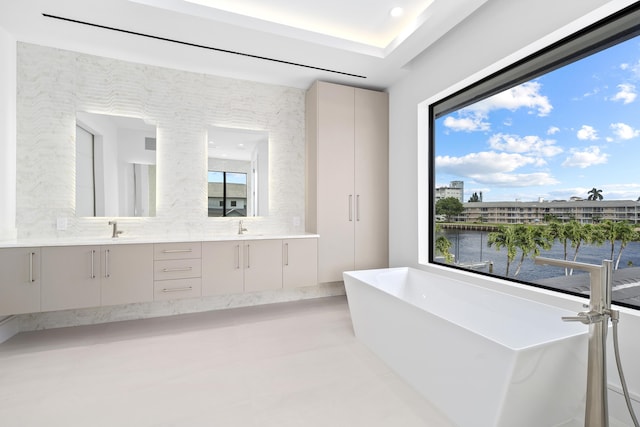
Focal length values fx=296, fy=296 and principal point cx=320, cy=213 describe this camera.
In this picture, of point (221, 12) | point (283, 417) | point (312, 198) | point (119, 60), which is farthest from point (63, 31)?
point (283, 417)

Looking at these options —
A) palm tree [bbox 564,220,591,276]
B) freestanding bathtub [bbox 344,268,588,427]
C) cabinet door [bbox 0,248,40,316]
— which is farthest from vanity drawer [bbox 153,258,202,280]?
palm tree [bbox 564,220,591,276]

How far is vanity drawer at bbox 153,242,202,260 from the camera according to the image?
2.84 m

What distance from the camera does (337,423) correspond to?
162 centimetres

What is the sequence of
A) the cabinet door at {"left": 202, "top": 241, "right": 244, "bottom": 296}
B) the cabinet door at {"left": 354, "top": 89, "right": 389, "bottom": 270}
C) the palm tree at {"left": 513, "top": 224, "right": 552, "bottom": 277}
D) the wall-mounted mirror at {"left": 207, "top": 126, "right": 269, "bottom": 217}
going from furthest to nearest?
the cabinet door at {"left": 354, "top": 89, "right": 389, "bottom": 270}
the wall-mounted mirror at {"left": 207, "top": 126, "right": 269, "bottom": 217}
the cabinet door at {"left": 202, "top": 241, "right": 244, "bottom": 296}
the palm tree at {"left": 513, "top": 224, "right": 552, "bottom": 277}

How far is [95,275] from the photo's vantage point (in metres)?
2.63

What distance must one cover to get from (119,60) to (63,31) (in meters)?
0.51

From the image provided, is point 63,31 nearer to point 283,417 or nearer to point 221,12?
point 221,12

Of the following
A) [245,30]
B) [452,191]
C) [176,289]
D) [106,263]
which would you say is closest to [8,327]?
[106,263]

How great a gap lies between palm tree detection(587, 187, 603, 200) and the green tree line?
16cm

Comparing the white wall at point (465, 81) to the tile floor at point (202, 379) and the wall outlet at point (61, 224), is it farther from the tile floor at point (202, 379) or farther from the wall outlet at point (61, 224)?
the wall outlet at point (61, 224)

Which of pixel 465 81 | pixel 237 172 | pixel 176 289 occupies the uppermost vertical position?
pixel 465 81

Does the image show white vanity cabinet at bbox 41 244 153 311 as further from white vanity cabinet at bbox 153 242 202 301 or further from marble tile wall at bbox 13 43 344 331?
marble tile wall at bbox 13 43 344 331

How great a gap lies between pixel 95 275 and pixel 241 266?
127 centimetres

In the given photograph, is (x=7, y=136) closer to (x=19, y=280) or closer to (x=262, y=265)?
(x=19, y=280)
